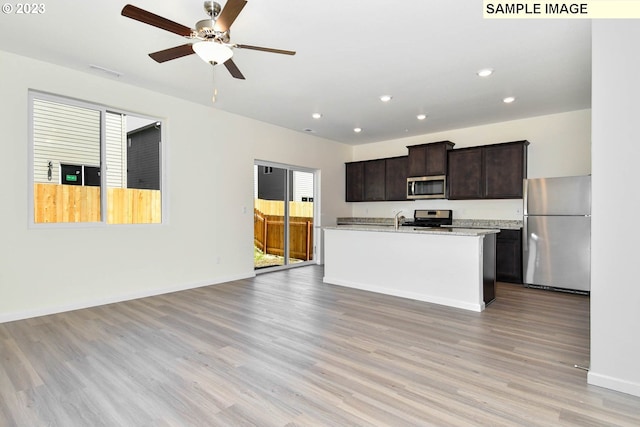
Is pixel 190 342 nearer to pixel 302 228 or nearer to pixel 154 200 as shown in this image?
pixel 154 200

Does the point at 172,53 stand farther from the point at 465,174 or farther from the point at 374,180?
the point at 374,180

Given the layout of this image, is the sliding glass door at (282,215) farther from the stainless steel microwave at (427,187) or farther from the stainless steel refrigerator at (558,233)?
the stainless steel refrigerator at (558,233)

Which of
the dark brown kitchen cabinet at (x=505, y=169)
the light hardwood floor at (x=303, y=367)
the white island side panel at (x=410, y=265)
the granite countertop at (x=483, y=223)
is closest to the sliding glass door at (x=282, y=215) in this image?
the white island side panel at (x=410, y=265)

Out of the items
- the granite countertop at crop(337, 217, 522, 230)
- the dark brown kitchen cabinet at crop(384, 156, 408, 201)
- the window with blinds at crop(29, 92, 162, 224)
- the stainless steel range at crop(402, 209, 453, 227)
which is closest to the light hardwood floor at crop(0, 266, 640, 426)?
the window with blinds at crop(29, 92, 162, 224)

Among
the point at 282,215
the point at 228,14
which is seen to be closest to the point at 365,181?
the point at 282,215

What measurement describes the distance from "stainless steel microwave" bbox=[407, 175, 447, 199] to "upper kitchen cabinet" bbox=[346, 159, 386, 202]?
735 mm

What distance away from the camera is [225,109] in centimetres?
521

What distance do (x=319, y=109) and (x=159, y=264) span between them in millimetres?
3257

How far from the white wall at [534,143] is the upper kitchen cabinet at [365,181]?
29.5 inches

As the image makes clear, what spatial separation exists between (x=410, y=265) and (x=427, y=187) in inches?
98.2

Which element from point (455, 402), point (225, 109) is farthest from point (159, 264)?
point (455, 402)

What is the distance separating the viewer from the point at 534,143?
18.3 feet

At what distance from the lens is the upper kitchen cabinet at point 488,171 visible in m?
5.45

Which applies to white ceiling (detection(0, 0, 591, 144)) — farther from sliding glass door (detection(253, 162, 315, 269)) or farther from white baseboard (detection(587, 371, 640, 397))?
white baseboard (detection(587, 371, 640, 397))
